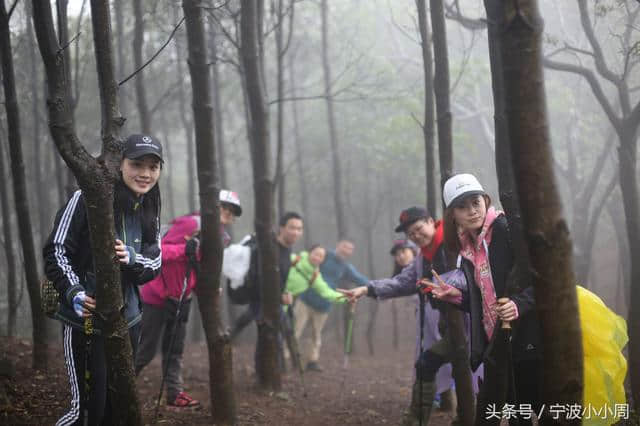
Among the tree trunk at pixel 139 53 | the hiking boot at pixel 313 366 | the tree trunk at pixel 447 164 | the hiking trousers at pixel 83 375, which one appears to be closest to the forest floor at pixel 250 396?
the hiking boot at pixel 313 366

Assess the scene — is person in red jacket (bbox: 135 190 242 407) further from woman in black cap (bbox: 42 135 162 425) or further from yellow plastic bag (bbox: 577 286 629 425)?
yellow plastic bag (bbox: 577 286 629 425)

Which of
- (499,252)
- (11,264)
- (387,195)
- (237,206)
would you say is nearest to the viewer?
(499,252)

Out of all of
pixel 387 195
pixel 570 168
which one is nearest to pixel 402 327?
pixel 387 195

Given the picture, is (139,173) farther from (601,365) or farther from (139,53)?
(139,53)

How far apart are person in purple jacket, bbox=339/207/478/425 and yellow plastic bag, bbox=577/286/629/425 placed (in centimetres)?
170

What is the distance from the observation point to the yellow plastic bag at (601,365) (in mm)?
4102

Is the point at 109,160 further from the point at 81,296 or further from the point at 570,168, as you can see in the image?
the point at 570,168

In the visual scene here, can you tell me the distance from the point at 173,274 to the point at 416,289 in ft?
8.85

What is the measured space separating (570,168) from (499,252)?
12.6m

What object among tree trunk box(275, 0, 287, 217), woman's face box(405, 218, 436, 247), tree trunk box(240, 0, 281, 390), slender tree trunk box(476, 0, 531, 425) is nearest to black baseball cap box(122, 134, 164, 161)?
slender tree trunk box(476, 0, 531, 425)

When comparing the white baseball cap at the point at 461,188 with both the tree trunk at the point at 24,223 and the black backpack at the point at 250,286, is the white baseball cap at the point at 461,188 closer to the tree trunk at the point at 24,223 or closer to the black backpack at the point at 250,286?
the black backpack at the point at 250,286

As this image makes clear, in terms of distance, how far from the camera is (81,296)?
3.38m

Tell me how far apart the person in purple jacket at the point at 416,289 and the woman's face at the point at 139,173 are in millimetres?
2835

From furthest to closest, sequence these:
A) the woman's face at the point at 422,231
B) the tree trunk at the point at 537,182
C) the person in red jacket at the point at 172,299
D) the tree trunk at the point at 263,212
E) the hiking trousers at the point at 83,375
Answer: the tree trunk at the point at 263,212 → the person in red jacket at the point at 172,299 → the woman's face at the point at 422,231 → the hiking trousers at the point at 83,375 → the tree trunk at the point at 537,182
